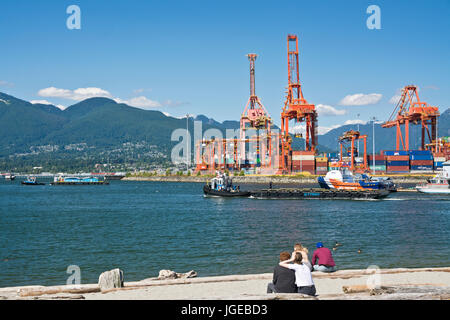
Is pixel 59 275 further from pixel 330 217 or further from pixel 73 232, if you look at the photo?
pixel 330 217

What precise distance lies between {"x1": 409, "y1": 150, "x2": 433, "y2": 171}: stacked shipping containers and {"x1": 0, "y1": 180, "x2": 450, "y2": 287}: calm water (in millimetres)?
79175

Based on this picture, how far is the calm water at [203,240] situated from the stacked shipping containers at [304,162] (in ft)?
256

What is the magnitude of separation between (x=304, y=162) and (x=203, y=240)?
97.5 metres

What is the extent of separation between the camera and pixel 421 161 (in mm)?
116250

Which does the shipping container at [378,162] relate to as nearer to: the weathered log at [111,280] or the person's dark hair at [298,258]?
the weathered log at [111,280]

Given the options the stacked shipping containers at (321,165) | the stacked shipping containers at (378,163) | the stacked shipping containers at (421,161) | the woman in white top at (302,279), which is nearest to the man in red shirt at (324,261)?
the woman in white top at (302,279)

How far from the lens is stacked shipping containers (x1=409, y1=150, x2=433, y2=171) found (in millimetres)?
115375

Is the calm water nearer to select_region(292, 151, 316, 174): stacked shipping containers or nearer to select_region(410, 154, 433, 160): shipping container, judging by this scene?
select_region(292, 151, 316, 174): stacked shipping containers

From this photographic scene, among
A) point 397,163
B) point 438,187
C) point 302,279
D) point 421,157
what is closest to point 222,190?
point 438,187

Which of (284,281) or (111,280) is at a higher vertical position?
(284,281)

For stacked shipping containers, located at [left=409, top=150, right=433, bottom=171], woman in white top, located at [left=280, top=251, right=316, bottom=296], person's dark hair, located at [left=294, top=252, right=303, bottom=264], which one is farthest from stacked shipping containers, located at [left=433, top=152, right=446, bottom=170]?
woman in white top, located at [left=280, top=251, right=316, bottom=296]

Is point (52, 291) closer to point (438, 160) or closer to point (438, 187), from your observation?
point (438, 187)

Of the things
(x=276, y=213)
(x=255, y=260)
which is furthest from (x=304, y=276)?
(x=276, y=213)

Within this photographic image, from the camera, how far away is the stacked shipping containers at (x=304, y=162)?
12062cm
